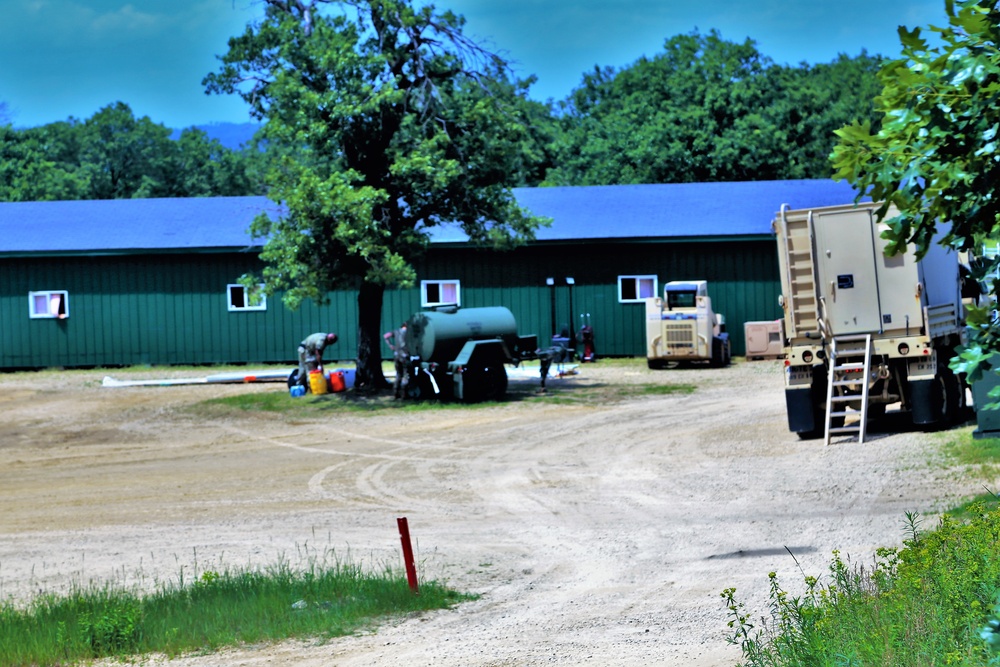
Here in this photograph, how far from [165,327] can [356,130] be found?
1344cm

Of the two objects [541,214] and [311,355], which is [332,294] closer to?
[541,214]

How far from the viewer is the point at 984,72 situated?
493 cm

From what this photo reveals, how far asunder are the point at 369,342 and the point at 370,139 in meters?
4.78

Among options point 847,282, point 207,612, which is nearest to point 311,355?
point 847,282

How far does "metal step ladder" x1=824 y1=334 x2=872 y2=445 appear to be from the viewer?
60.7 ft

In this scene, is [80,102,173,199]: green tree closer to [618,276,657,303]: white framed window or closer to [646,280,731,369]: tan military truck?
[618,276,657,303]: white framed window

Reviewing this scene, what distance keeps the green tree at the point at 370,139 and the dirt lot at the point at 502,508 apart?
352 cm

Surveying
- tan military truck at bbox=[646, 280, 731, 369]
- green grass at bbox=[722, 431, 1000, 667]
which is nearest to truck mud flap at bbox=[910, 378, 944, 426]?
green grass at bbox=[722, 431, 1000, 667]

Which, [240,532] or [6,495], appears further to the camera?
[6,495]

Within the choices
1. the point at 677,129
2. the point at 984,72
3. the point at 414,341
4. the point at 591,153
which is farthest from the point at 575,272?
the point at 984,72

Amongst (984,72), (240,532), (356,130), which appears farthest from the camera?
(356,130)

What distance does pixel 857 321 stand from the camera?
61.4 feet

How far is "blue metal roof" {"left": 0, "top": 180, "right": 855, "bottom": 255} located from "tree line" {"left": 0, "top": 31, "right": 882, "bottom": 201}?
2597 millimetres

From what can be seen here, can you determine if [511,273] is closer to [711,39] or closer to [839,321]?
[839,321]
